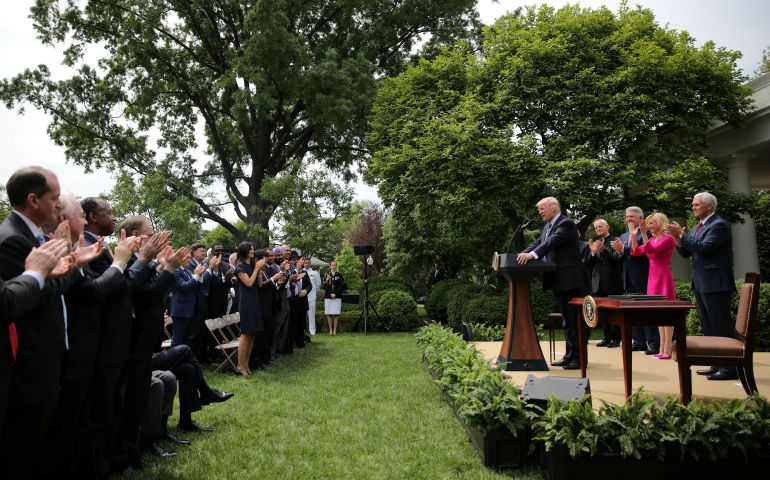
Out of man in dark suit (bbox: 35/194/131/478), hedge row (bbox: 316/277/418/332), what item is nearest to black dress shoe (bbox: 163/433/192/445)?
man in dark suit (bbox: 35/194/131/478)

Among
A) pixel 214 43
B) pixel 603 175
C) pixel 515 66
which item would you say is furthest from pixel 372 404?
pixel 214 43

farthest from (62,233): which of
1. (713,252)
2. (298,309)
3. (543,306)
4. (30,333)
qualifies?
(543,306)

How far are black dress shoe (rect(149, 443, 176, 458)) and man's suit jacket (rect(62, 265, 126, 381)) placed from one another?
5.72ft

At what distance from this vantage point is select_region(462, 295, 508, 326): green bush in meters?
16.5

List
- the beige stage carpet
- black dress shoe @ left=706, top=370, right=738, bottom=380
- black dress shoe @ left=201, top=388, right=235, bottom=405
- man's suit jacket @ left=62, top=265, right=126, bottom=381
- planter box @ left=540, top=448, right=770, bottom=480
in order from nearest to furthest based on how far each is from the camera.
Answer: man's suit jacket @ left=62, top=265, right=126, bottom=381 → planter box @ left=540, top=448, right=770, bottom=480 → the beige stage carpet → black dress shoe @ left=201, top=388, right=235, bottom=405 → black dress shoe @ left=706, top=370, right=738, bottom=380

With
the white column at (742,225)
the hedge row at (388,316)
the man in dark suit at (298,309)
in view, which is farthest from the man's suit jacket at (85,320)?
the white column at (742,225)

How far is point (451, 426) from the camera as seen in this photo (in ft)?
19.4

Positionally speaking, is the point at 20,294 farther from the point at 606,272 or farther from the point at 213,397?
the point at 606,272

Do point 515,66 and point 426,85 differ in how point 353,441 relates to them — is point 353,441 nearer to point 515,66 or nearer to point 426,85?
point 515,66

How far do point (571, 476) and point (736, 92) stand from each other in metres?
18.5

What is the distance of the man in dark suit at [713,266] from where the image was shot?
6.38m

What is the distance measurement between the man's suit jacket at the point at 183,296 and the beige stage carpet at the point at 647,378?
453cm

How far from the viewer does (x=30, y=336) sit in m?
3.01

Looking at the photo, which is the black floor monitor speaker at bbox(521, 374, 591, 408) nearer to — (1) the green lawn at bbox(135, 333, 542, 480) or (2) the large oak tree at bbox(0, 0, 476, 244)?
(1) the green lawn at bbox(135, 333, 542, 480)
